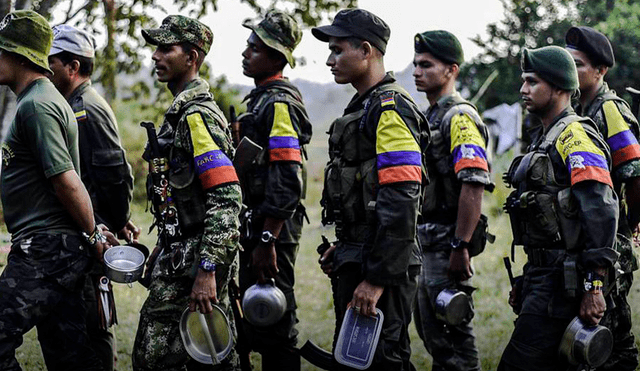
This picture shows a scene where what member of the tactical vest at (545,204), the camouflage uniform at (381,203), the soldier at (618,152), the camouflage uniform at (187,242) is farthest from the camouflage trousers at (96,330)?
the soldier at (618,152)

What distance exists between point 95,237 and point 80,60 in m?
1.45

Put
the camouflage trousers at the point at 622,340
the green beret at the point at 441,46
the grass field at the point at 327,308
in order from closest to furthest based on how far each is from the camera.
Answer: the camouflage trousers at the point at 622,340 < the green beret at the point at 441,46 < the grass field at the point at 327,308

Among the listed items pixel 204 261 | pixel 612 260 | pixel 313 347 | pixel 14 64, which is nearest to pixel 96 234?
pixel 204 261

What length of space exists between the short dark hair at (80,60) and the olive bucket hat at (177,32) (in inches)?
34.1

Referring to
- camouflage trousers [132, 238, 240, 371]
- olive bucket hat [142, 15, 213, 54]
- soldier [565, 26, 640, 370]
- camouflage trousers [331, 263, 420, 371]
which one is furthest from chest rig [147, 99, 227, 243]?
soldier [565, 26, 640, 370]

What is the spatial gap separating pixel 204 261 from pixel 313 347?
3.13 feet

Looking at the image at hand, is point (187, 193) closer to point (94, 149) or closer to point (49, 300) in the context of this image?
point (49, 300)

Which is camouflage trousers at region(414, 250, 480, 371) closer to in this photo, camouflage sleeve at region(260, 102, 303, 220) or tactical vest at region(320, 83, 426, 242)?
camouflage sleeve at region(260, 102, 303, 220)

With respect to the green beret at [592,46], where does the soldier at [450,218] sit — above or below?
below

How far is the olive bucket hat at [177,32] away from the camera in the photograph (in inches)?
177

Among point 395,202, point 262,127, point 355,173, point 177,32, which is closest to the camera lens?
point 395,202

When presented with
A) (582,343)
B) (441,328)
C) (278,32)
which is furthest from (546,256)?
(278,32)

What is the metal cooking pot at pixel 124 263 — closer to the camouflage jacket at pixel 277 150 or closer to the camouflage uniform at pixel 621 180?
the camouflage jacket at pixel 277 150

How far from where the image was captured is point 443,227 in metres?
5.46
